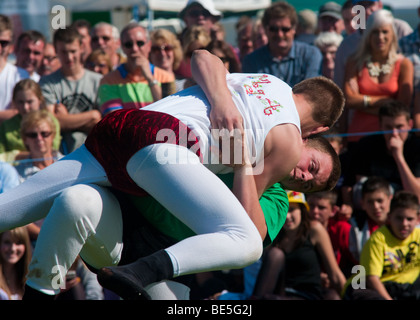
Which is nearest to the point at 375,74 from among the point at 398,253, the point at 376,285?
the point at 398,253

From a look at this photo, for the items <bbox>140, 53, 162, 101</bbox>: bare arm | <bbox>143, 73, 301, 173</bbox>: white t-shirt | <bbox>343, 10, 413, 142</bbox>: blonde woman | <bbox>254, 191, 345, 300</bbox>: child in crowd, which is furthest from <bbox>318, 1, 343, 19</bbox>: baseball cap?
<bbox>143, 73, 301, 173</bbox>: white t-shirt

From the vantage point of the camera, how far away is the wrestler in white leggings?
259 cm

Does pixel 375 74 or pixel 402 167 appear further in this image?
pixel 375 74

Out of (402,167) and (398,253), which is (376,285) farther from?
(402,167)

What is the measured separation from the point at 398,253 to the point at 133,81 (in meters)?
2.26

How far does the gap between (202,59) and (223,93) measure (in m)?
0.24

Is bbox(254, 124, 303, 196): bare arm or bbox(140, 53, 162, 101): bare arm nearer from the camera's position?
bbox(254, 124, 303, 196): bare arm

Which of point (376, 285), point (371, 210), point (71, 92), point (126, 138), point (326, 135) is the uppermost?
point (126, 138)

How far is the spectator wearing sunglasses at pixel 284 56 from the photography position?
212 inches

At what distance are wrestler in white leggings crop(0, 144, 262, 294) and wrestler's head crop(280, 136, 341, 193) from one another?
2.16 ft

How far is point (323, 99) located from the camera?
3010mm

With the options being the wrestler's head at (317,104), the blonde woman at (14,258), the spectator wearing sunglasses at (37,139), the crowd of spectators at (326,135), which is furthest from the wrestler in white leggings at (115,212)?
the spectator wearing sunglasses at (37,139)

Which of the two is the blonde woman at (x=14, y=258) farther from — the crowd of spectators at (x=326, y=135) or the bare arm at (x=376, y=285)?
the bare arm at (x=376, y=285)

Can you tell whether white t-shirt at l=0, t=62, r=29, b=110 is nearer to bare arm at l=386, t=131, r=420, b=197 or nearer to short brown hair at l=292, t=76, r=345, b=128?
bare arm at l=386, t=131, r=420, b=197
